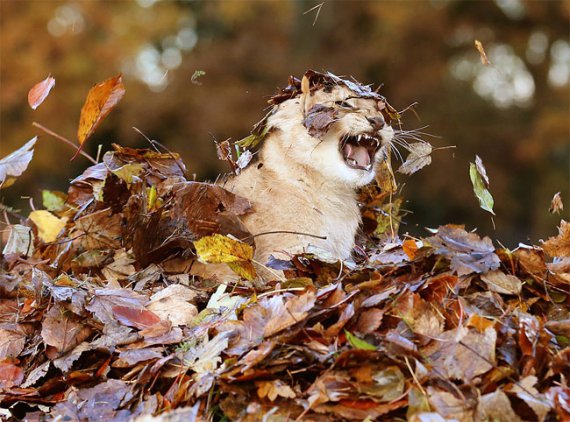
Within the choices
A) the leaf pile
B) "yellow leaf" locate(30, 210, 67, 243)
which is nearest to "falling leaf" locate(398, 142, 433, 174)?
the leaf pile

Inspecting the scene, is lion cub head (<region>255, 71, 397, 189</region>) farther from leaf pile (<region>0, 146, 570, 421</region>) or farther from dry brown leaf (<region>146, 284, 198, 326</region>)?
dry brown leaf (<region>146, 284, 198, 326</region>)

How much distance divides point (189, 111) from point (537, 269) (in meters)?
14.3

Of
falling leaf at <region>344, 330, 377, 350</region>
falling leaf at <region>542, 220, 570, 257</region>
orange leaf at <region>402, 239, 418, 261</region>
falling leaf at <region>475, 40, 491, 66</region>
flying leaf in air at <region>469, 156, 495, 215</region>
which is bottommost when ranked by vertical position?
falling leaf at <region>542, 220, 570, 257</region>

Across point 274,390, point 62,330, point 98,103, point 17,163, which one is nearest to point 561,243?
point 274,390

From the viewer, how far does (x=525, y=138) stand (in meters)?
17.8

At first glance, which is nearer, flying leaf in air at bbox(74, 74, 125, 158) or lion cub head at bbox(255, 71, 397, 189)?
flying leaf in air at bbox(74, 74, 125, 158)

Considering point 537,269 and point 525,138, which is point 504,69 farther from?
point 537,269

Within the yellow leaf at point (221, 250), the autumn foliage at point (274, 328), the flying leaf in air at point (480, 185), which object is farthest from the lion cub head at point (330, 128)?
the yellow leaf at point (221, 250)

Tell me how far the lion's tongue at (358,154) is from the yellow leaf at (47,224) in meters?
1.59

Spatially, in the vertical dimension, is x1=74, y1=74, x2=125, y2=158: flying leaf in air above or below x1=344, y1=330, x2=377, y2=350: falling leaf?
Result: above

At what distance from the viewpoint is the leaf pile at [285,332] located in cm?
286

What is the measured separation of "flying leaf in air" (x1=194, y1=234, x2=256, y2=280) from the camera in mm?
3641

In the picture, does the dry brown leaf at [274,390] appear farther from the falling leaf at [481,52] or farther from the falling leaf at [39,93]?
the falling leaf at [481,52]

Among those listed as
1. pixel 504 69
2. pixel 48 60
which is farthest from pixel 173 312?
pixel 504 69
